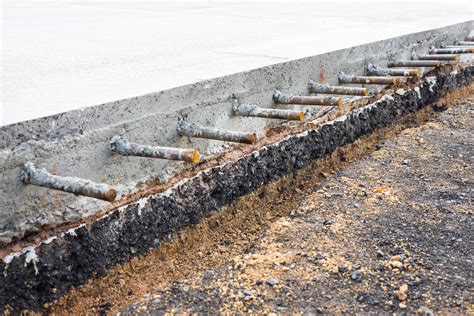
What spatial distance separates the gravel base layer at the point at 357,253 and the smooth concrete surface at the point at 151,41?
0.93 meters

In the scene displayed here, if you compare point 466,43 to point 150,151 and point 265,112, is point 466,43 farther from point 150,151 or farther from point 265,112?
point 150,151

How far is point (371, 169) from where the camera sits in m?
3.89

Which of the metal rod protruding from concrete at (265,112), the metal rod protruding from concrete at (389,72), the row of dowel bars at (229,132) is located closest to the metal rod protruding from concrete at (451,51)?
the row of dowel bars at (229,132)

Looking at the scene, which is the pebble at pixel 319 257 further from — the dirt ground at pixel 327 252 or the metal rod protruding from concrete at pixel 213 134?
the metal rod protruding from concrete at pixel 213 134

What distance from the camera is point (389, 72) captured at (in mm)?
4340

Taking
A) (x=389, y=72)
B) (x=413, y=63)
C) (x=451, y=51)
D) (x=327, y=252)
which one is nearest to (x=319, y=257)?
(x=327, y=252)

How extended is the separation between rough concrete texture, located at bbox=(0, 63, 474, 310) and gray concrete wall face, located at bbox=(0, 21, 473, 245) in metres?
0.10

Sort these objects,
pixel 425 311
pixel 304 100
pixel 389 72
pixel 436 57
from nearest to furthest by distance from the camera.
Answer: pixel 425 311, pixel 304 100, pixel 389 72, pixel 436 57

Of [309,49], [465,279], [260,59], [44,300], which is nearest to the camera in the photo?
[44,300]

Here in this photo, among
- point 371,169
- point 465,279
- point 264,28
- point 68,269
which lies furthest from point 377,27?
point 68,269

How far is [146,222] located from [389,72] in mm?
2474

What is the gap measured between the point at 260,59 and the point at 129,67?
2.81 feet

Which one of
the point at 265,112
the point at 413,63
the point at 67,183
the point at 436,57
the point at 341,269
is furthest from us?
the point at 436,57

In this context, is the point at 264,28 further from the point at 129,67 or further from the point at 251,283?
the point at 251,283
